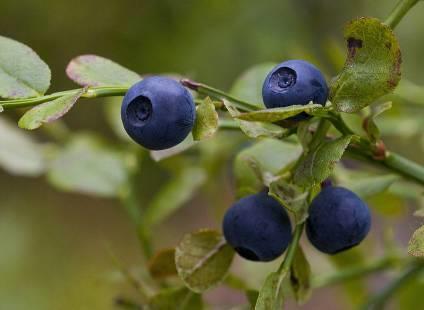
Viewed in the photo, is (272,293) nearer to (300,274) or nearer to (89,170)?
(300,274)

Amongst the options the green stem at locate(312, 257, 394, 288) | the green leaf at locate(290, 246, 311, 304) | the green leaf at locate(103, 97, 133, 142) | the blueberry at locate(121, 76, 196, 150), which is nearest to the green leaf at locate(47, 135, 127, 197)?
the green leaf at locate(103, 97, 133, 142)

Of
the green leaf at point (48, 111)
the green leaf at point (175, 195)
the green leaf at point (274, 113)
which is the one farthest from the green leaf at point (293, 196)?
the green leaf at point (175, 195)

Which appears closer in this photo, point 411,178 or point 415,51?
point 411,178

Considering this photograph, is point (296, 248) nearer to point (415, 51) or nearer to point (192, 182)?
point (192, 182)

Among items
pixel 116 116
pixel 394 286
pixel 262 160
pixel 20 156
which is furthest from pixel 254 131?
pixel 20 156

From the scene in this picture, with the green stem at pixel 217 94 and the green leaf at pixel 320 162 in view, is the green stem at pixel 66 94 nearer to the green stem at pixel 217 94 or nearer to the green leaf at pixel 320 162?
the green stem at pixel 217 94

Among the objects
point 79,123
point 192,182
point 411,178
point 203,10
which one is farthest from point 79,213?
point 411,178

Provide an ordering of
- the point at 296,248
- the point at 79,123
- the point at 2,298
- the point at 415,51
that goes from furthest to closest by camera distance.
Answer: the point at 79,123, the point at 2,298, the point at 415,51, the point at 296,248

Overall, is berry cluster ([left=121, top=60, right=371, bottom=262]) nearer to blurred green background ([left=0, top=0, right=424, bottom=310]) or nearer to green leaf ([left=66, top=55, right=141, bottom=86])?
green leaf ([left=66, top=55, right=141, bottom=86])
